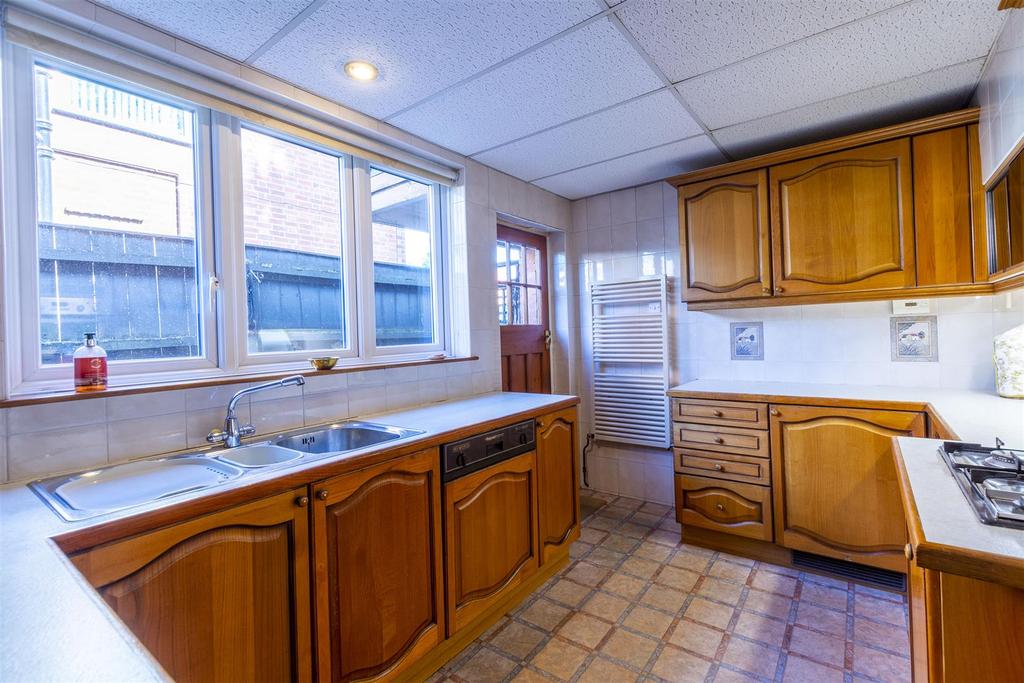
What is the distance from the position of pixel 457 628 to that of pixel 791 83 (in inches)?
99.5

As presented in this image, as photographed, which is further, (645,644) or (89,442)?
(645,644)

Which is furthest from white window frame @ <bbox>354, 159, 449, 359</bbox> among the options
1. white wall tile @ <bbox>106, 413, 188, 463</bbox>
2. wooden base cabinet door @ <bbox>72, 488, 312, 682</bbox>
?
wooden base cabinet door @ <bbox>72, 488, 312, 682</bbox>

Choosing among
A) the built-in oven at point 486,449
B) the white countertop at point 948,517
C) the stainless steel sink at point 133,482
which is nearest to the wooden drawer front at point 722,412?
the built-in oven at point 486,449

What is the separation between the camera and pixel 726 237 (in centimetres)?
259

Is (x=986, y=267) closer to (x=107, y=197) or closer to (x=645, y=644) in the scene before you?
(x=645, y=644)

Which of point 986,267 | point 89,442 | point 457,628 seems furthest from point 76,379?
point 986,267

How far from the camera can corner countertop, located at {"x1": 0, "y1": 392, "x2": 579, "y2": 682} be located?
1.62ft

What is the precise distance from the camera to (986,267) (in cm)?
199

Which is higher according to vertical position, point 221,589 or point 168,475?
point 168,475

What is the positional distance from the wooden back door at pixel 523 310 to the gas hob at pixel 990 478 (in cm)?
222

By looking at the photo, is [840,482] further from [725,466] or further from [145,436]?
[145,436]

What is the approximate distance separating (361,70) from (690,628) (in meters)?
2.54

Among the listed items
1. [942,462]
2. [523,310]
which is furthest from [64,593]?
[523,310]

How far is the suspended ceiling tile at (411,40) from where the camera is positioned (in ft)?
4.70
